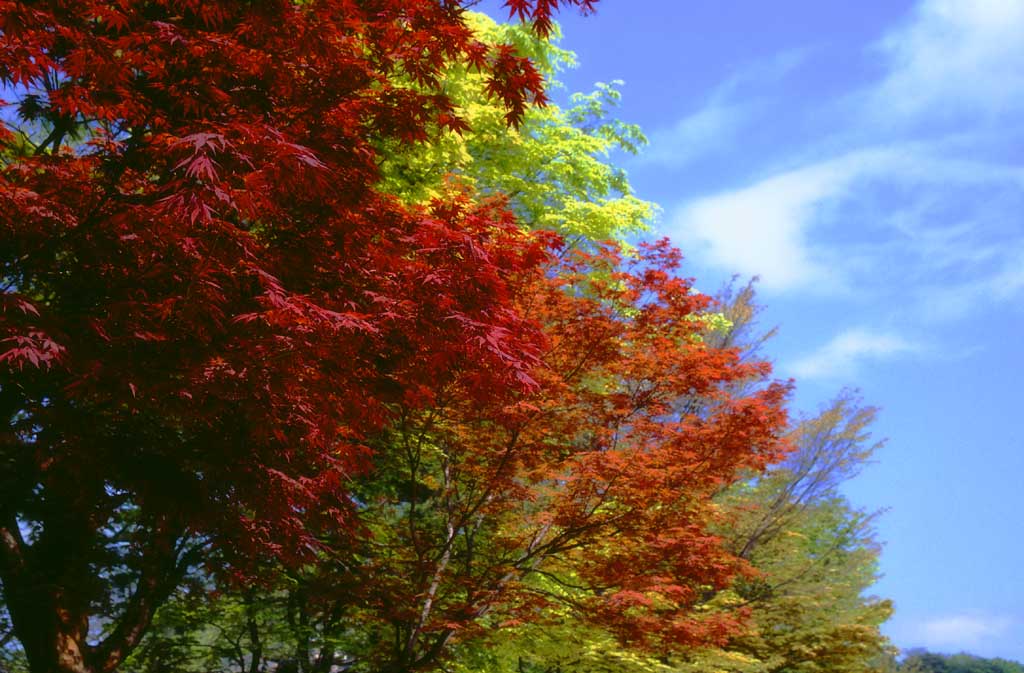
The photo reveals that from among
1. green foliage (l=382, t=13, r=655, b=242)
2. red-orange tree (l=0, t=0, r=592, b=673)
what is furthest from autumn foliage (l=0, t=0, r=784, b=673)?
green foliage (l=382, t=13, r=655, b=242)

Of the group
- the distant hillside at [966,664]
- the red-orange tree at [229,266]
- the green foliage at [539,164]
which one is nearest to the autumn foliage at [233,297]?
the red-orange tree at [229,266]

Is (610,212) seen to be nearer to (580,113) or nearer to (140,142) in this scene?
(580,113)

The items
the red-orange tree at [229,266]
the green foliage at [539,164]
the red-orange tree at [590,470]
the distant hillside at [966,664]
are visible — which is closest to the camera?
the red-orange tree at [229,266]

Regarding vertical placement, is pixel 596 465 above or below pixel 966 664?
below

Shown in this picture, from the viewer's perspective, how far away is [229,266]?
4.65m

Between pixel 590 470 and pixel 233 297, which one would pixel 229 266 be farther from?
pixel 590 470

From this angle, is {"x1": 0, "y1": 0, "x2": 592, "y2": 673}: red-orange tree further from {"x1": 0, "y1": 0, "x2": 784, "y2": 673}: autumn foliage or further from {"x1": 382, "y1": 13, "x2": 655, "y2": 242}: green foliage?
{"x1": 382, "y1": 13, "x2": 655, "y2": 242}: green foliage

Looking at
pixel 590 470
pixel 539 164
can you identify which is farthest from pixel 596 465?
pixel 539 164

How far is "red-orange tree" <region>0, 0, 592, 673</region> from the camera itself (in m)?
4.32

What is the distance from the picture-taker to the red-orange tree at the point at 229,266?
14.2ft

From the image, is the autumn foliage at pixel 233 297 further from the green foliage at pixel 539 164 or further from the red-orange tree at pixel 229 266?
the green foliage at pixel 539 164

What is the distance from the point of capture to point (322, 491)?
19.8 ft

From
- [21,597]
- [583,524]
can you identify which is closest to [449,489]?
[583,524]

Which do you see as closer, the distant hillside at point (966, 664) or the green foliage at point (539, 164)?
the green foliage at point (539, 164)
